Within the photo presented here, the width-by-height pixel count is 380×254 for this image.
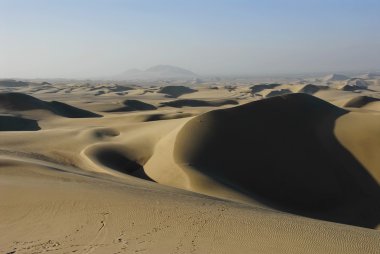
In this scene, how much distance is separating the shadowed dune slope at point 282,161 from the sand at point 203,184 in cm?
4

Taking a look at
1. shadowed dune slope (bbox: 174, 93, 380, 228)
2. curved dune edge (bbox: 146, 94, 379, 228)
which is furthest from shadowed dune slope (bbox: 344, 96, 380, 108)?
curved dune edge (bbox: 146, 94, 379, 228)

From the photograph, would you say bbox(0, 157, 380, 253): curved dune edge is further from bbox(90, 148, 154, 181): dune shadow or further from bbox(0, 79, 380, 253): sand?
bbox(90, 148, 154, 181): dune shadow

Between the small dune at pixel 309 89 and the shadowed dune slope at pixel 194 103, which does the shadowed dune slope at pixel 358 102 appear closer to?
the shadowed dune slope at pixel 194 103

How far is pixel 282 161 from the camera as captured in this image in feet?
50.3

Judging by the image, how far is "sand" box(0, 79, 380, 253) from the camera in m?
5.92

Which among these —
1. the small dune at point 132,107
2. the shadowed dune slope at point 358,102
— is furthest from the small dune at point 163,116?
the shadowed dune slope at point 358,102

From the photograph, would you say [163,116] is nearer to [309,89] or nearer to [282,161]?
[282,161]

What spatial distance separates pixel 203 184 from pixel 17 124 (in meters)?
20.7

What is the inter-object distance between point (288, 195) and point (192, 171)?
2786 millimetres

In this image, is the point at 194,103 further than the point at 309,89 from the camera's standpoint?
No

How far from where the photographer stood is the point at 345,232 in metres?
6.31

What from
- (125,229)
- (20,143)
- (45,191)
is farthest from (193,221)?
(20,143)

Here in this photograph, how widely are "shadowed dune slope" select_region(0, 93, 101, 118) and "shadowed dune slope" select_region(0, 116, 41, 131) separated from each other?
5099 millimetres

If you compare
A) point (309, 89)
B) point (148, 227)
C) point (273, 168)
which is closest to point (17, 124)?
point (273, 168)
